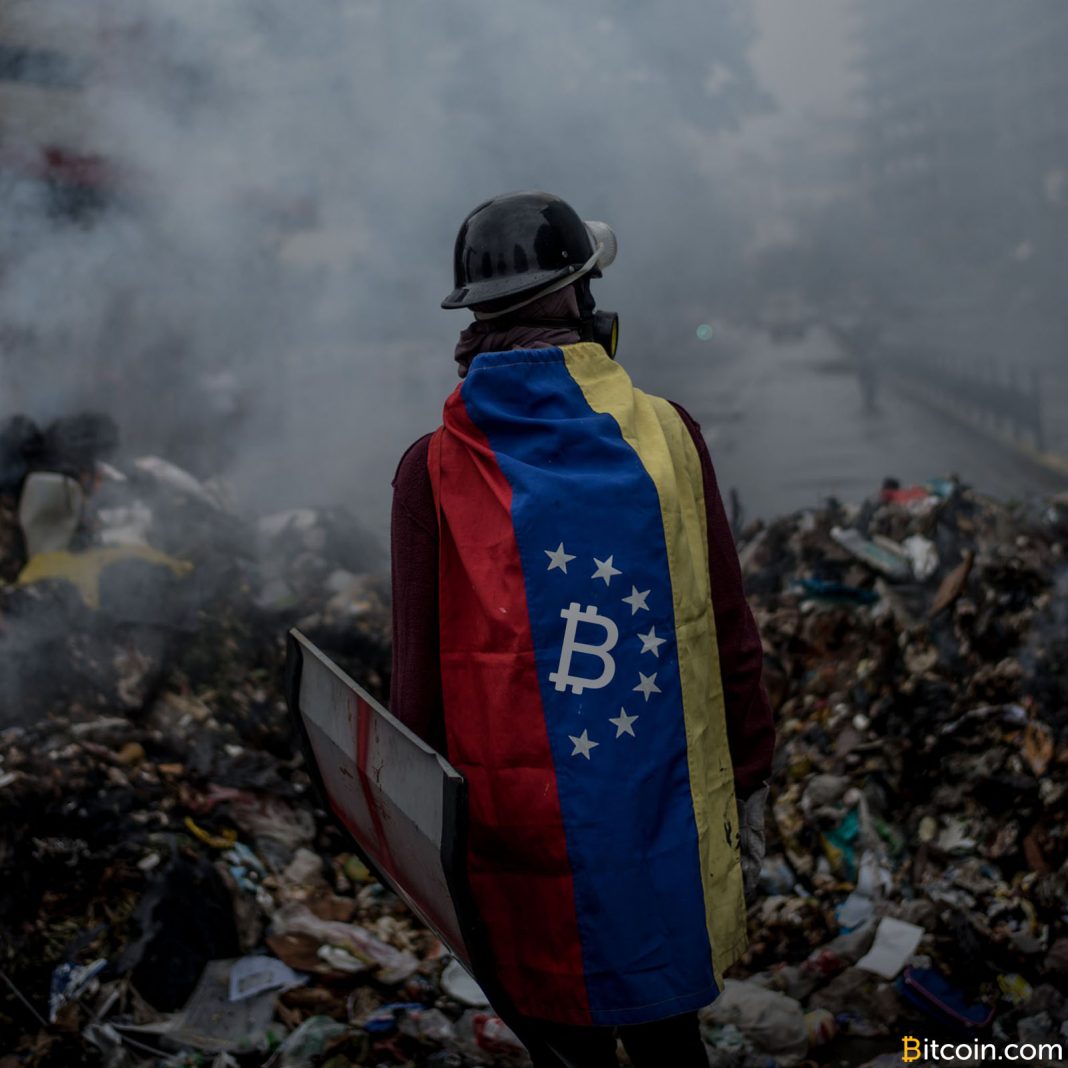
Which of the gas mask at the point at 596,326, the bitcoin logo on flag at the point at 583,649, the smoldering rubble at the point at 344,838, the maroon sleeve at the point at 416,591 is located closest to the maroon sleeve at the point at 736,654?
the gas mask at the point at 596,326

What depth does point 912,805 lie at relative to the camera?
3.58 m

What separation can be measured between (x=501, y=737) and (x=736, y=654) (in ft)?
1.37

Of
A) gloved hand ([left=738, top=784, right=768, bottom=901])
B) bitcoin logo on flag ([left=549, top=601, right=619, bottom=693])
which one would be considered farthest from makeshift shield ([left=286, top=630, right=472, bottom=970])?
gloved hand ([left=738, top=784, right=768, bottom=901])

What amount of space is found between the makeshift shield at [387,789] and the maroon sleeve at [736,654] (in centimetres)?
52

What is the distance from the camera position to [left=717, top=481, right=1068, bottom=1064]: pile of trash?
8.90ft

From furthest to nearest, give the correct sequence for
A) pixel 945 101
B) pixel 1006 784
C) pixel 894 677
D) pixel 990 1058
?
pixel 945 101, pixel 894 677, pixel 1006 784, pixel 990 1058

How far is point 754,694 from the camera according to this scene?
166 centimetres

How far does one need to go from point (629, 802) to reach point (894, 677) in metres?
3.08

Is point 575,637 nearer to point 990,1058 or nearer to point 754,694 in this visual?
point 754,694

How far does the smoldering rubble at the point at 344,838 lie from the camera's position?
8.91ft

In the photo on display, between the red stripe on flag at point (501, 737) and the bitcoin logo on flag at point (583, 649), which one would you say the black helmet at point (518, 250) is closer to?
the red stripe on flag at point (501, 737)

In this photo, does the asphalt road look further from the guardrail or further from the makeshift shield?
the makeshift shield

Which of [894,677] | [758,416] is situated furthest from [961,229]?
[894,677]

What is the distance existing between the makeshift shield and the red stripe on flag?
89 mm
